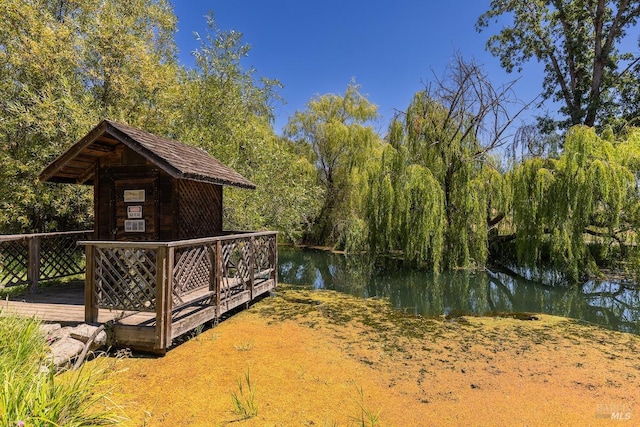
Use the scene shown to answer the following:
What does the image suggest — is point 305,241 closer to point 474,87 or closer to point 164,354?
point 474,87

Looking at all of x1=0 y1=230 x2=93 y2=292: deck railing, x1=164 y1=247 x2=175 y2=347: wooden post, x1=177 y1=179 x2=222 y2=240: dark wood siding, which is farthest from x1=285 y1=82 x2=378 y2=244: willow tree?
x1=164 y1=247 x2=175 y2=347: wooden post

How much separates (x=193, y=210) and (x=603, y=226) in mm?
11504

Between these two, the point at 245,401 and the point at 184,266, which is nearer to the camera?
the point at 245,401

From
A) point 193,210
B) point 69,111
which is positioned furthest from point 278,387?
point 69,111

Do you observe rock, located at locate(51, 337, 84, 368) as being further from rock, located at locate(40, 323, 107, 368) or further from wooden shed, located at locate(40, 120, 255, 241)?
wooden shed, located at locate(40, 120, 255, 241)

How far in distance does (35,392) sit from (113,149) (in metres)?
4.99

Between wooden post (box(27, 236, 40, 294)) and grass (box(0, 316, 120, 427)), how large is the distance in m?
4.00

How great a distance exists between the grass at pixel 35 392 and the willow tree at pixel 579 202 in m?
11.5

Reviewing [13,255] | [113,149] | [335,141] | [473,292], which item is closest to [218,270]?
[113,149]

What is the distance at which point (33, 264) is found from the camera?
22.4 feet

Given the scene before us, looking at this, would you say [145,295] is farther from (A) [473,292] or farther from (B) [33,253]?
(A) [473,292]

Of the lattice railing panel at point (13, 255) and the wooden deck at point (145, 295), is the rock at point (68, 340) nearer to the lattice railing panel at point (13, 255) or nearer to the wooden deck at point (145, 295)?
the wooden deck at point (145, 295)

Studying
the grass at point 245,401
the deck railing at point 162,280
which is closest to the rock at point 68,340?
the deck railing at point 162,280

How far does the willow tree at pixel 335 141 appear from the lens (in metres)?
18.8
